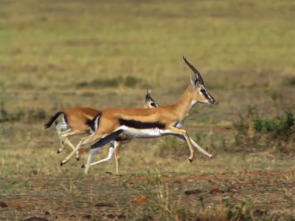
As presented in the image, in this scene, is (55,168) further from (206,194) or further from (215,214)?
(215,214)

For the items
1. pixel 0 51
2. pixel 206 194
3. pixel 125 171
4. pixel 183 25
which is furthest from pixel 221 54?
pixel 206 194

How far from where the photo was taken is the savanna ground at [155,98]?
8852mm

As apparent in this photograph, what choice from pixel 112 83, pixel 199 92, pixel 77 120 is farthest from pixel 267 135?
pixel 112 83

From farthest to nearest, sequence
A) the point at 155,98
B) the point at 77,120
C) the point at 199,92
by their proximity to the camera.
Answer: the point at 155,98, the point at 77,120, the point at 199,92

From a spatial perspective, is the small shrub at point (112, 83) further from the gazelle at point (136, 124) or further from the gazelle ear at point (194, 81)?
the gazelle at point (136, 124)

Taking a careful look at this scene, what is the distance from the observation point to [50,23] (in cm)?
4619

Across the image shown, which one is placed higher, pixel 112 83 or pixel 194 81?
pixel 112 83

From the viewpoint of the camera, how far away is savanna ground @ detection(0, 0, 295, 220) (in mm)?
8852

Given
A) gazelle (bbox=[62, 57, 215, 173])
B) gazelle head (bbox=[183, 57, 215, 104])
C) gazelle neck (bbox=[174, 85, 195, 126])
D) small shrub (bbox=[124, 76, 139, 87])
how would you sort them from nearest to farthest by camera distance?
gazelle (bbox=[62, 57, 215, 173])
gazelle neck (bbox=[174, 85, 195, 126])
gazelle head (bbox=[183, 57, 215, 104])
small shrub (bbox=[124, 76, 139, 87])

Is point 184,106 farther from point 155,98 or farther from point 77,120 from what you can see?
point 155,98

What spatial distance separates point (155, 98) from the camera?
71.9ft

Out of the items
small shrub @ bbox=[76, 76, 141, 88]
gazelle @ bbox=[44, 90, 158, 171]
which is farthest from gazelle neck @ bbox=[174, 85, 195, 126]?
small shrub @ bbox=[76, 76, 141, 88]

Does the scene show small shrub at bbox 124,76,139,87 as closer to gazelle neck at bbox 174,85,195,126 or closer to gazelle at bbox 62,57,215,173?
gazelle neck at bbox 174,85,195,126

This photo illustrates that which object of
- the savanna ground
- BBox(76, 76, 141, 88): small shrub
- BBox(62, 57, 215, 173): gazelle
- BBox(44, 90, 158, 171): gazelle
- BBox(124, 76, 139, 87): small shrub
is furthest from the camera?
BBox(124, 76, 139, 87): small shrub
